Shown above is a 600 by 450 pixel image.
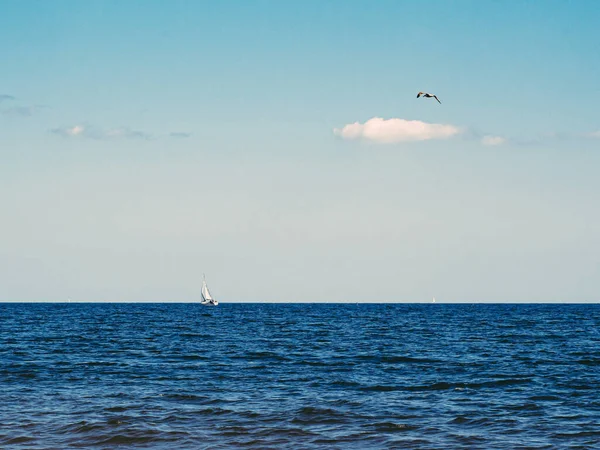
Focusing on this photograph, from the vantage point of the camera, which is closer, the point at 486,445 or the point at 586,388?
the point at 486,445

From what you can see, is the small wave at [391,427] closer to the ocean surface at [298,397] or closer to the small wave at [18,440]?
the ocean surface at [298,397]

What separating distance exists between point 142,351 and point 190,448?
33.9m

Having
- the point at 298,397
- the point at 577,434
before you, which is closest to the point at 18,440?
the point at 298,397

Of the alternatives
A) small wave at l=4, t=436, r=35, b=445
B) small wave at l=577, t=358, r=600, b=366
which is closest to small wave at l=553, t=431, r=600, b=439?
small wave at l=4, t=436, r=35, b=445

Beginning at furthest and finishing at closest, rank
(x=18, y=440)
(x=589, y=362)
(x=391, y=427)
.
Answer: (x=589, y=362) → (x=391, y=427) → (x=18, y=440)

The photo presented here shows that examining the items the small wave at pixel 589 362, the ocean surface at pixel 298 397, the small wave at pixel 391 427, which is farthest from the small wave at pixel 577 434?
the small wave at pixel 589 362

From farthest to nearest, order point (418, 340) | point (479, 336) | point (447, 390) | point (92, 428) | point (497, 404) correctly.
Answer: point (479, 336) < point (418, 340) < point (447, 390) < point (497, 404) < point (92, 428)

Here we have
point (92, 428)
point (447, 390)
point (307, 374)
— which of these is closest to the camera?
point (92, 428)

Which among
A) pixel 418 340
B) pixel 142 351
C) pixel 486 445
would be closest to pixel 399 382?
pixel 486 445

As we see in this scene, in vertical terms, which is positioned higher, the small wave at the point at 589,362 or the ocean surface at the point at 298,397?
the small wave at the point at 589,362

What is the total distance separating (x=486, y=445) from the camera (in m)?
23.3

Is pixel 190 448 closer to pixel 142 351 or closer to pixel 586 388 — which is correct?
pixel 586 388

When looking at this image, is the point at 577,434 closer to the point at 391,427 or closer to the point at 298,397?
the point at 391,427

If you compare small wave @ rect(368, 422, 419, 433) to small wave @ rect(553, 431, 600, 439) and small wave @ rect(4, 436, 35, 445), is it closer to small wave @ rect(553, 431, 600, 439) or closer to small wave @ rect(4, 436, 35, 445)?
small wave @ rect(553, 431, 600, 439)
